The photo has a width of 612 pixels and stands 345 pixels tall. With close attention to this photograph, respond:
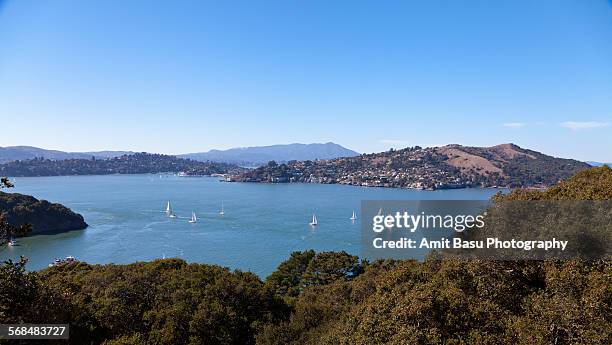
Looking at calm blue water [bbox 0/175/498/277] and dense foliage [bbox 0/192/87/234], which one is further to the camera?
dense foliage [bbox 0/192/87/234]

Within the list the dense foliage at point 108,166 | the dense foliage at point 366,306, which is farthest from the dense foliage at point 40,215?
the dense foliage at point 108,166

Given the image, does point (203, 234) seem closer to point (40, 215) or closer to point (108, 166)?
point (40, 215)

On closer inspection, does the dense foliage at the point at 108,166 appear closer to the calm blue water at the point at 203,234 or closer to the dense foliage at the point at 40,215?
the calm blue water at the point at 203,234

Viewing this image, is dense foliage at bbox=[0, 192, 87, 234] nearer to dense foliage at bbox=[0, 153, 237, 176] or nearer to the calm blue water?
the calm blue water

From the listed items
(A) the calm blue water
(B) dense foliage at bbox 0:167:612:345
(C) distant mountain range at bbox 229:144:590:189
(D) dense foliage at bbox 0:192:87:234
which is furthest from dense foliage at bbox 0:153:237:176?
(B) dense foliage at bbox 0:167:612:345

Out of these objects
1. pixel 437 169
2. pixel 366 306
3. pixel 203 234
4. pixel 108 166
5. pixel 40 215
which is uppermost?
A: pixel 108 166

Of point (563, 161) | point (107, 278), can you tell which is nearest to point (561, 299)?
point (107, 278)

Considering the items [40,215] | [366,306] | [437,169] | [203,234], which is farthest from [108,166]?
[366,306]
